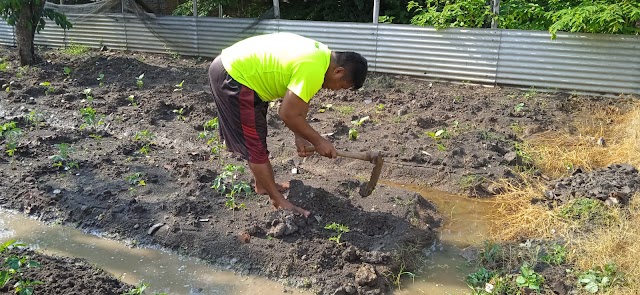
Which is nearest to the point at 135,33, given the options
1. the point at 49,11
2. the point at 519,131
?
the point at 49,11

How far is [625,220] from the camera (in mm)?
3680

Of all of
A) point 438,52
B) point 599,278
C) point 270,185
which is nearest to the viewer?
point 599,278

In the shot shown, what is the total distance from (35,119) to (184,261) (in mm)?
3749

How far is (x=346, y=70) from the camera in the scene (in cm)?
332

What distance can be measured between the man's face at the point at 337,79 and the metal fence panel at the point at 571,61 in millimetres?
5459

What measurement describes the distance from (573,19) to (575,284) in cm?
546

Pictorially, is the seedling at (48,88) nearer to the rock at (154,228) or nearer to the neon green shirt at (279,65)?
the rock at (154,228)

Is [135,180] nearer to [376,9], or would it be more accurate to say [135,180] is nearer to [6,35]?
[376,9]

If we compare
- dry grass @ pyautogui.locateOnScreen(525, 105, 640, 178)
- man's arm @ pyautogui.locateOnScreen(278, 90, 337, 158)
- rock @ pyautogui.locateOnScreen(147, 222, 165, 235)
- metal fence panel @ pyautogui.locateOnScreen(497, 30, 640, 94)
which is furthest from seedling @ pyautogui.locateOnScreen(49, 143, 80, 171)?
metal fence panel @ pyautogui.locateOnScreen(497, 30, 640, 94)

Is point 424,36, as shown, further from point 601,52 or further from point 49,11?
point 49,11

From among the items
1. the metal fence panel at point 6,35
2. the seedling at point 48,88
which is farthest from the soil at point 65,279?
the metal fence panel at point 6,35

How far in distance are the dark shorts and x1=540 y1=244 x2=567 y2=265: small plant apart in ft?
6.79

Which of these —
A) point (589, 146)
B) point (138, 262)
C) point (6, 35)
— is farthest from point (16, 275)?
point (6, 35)

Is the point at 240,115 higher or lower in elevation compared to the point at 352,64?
lower
